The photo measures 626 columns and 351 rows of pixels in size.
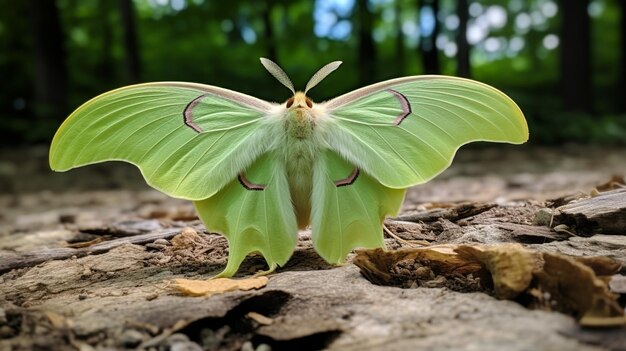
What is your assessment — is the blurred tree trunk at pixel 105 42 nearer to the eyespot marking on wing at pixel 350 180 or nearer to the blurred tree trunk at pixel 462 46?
the blurred tree trunk at pixel 462 46

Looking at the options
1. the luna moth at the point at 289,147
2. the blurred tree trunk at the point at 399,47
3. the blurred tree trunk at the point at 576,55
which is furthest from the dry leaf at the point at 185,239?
the blurred tree trunk at the point at 399,47

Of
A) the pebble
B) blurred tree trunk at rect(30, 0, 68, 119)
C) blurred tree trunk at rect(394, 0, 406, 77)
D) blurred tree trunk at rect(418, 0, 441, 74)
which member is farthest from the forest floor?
blurred tree trunk at rect(394, 0, 406, 77)

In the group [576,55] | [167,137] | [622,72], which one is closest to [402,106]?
[167,137]

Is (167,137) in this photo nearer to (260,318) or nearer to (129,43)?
(260,318)

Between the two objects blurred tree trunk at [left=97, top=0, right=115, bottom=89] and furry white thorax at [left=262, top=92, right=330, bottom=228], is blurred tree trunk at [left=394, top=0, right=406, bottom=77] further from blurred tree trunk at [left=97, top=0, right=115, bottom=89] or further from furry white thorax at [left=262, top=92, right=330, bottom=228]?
furry white thorax at [left=262, top=92, right=330, bottom=228]

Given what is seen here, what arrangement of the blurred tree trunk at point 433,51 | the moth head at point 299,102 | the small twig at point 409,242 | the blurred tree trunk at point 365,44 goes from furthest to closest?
1. the blurred tree trunk at point 365,44
2. the blurred tree trunk at point 433,51
3. the small twig at point 409,242
4. the moth head at point 299,102
